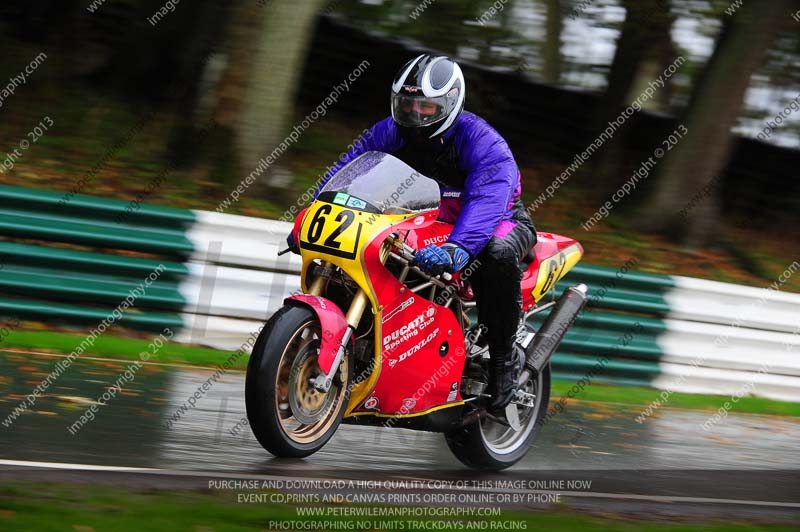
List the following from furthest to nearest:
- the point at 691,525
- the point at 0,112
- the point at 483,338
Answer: the point at 0,112
the point at 483,338
the point at 691,525

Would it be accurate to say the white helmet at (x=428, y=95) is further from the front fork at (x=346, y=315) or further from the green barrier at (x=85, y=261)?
the green barrier at (x=85, y=261)

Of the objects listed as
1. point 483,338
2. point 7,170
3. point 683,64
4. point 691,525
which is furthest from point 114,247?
point 683,64

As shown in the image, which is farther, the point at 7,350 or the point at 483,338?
the point at 7,350

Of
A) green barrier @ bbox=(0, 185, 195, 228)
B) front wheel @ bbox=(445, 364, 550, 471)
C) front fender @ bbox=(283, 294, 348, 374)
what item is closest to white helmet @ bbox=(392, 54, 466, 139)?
front fender @ bbox=(283, 294, 348, 374)

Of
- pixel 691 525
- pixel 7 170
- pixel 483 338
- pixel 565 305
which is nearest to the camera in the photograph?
pixel 691 525

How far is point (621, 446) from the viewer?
26.2 ft

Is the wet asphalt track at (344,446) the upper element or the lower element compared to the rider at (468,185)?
lower

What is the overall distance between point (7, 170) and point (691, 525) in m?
8.33

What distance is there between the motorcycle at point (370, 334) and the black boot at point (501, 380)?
7 cm

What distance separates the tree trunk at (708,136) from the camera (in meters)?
14.3

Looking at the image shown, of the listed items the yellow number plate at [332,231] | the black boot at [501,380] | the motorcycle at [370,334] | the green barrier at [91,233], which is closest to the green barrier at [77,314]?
the green barrier at [91,233]

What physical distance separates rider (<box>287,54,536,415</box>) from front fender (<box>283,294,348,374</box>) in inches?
20.7

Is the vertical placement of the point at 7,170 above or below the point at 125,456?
below

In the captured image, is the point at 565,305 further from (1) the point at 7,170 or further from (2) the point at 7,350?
(1) the point at 7,170
